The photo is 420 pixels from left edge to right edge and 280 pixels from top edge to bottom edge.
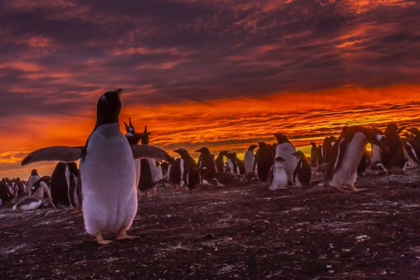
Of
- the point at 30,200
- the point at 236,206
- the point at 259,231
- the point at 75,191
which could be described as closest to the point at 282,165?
the point at 236,206

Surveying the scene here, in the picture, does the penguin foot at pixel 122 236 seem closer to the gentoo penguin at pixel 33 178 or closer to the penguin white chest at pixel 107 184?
the penguin white chest at pixel 107 184

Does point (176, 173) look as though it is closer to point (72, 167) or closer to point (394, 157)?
point (72, 167)

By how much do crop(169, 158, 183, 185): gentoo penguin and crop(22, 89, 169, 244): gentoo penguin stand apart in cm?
1114

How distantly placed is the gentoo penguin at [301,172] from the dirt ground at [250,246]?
4.46 m

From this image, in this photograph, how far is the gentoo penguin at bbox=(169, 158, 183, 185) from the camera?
56.7 ft

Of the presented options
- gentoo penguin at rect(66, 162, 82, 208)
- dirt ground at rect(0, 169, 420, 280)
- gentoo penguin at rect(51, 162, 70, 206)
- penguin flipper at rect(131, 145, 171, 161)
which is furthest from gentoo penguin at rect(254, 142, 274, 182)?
penguin flipper at rect(131, 145, 171, 161)

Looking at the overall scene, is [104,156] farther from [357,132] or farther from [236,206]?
[357,132]

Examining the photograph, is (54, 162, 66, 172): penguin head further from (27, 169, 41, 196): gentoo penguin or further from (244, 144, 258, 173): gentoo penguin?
(244, 144, 258, 173): gentoo penguin

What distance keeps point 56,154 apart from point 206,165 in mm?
13142

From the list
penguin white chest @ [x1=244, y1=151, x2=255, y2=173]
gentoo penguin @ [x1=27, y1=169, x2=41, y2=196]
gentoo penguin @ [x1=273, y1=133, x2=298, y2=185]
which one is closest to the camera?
gentoo penguin @ [x1=273, y1=133, x2=298, y2=185]

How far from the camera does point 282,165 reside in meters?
12.8

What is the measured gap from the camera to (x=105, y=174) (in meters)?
5.80

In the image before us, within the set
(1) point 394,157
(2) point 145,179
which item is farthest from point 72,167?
(1) point 394,157

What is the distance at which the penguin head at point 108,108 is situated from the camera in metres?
6.15
